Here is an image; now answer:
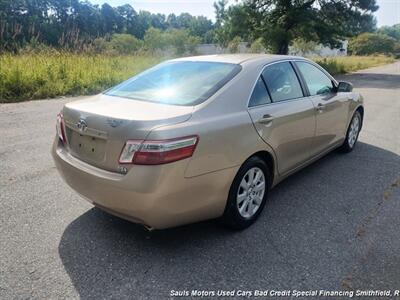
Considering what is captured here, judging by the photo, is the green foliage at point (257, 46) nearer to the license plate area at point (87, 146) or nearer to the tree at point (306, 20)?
the tree at point (306, 20)

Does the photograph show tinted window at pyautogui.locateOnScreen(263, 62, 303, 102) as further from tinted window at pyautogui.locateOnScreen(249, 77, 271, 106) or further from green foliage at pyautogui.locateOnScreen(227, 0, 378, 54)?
green foliage at pyautogui.locateOnScreen(227, 0, 378, 54)

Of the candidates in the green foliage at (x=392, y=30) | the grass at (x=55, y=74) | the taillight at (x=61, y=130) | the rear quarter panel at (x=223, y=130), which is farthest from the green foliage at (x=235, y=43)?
the green foliage at (x=392, y=30)

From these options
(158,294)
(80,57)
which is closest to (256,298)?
(158,294)

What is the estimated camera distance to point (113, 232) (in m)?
3.04

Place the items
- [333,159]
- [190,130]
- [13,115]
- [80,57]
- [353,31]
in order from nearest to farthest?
[190,130], [333,159], [13,115], [80,57], [353,31]

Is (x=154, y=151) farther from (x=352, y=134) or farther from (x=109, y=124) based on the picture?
(x=352, y=134)

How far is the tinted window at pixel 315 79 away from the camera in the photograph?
4099mm

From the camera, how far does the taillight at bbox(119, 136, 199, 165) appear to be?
7.75 feet

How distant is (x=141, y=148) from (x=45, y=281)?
1165 millimetres

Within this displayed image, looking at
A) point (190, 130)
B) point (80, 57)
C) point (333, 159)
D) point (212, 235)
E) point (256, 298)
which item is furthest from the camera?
point (80, 57)

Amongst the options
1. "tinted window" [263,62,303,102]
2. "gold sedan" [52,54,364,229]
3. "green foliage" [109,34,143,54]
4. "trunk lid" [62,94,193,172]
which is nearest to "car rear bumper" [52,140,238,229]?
"gold sedan" [52,54,364,229]

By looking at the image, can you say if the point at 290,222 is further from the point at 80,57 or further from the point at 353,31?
the point at 353,31

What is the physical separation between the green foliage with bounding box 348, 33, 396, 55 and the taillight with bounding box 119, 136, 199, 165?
87511 mm

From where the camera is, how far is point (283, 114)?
343cm
